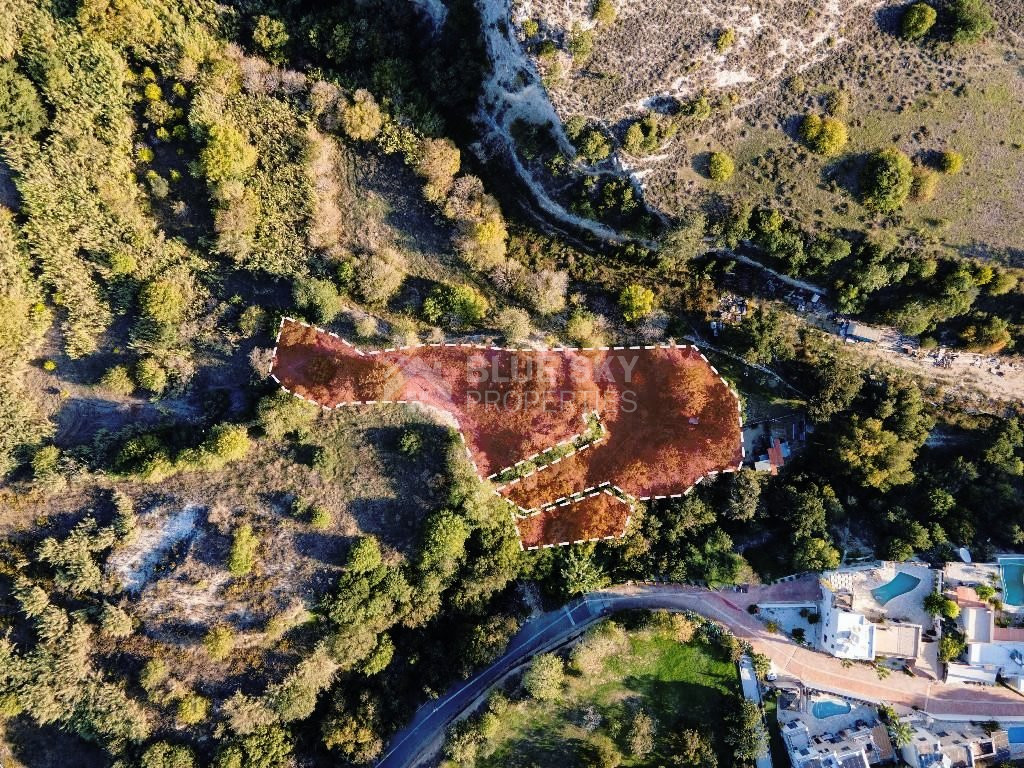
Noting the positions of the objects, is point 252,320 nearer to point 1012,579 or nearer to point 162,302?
point 162,302

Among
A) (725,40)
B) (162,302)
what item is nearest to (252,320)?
(162,302)

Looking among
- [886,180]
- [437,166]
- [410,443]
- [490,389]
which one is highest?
[437,166]

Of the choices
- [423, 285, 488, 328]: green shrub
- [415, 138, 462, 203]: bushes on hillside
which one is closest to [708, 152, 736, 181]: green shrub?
[415, 138, 462, 203]: bushes on hillside

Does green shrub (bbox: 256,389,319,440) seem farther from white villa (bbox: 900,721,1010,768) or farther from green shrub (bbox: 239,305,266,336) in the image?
white villa (bbox: 900,721,1010,768)

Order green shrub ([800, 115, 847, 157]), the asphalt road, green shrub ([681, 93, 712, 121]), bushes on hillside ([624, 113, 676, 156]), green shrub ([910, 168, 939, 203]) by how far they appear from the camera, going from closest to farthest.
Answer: bushes on hillside ([624, 113, 676, 156]) < green shrub ([681, 93, 712, 121]) < green shrub ([800, 115, 847, 157]) < green shrub ([910, 168, 939, 203]) < the asphalt road

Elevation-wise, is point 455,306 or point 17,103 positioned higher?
point 17,103

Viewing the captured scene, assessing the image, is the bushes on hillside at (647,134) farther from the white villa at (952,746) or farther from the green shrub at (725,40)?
the white villa at (952,746)

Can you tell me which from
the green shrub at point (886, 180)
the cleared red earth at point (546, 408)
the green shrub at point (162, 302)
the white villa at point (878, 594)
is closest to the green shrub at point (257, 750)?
the cleared red earth at point (546, 408)
